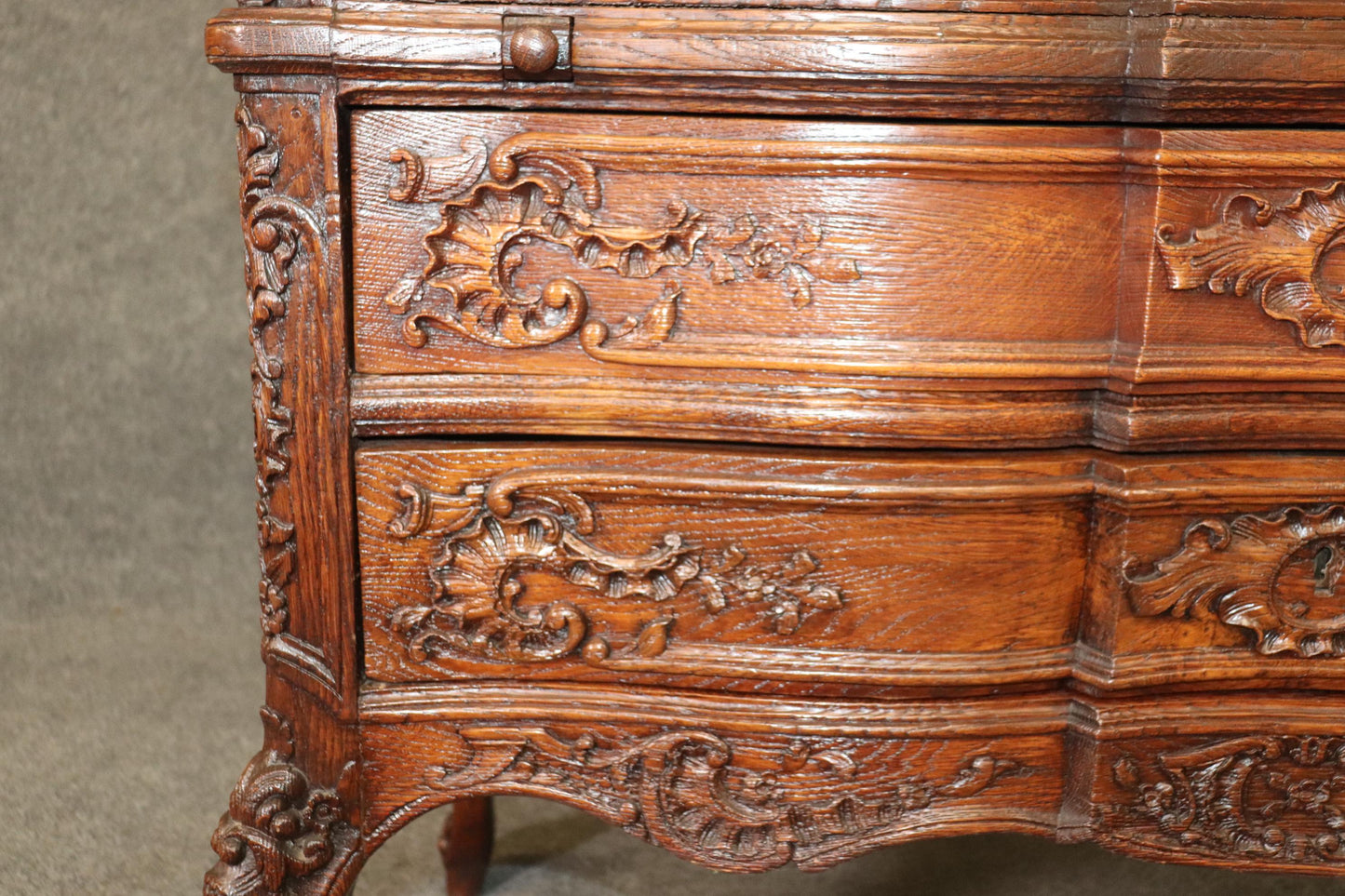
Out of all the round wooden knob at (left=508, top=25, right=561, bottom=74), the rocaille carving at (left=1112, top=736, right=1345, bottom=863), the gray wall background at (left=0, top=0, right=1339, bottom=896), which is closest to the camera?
the round wooden knob at (left=508, top=25, right=561, bottom=74)

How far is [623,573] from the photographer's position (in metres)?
0.86

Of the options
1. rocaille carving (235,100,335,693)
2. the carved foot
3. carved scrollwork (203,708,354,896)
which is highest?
rocaille carving (235,100,335,693)

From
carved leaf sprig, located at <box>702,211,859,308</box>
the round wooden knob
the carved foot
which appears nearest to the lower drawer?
carved leaf sprig, located at <box>702,211,859,308</box>

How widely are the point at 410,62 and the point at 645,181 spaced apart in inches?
5.9

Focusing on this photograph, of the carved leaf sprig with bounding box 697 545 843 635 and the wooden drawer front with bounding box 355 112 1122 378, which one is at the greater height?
the wooden drawer front with bounding box 355 112 1122 378

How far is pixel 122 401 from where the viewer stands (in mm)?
1963

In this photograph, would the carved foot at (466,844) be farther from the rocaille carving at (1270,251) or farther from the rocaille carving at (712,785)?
the rocaille carving at (1270,251)

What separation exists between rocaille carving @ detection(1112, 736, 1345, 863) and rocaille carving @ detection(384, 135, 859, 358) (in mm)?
379

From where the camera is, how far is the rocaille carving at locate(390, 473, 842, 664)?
855 millimetres

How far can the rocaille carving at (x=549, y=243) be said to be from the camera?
2.67ft

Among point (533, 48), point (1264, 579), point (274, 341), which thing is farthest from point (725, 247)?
point (1264, 579)

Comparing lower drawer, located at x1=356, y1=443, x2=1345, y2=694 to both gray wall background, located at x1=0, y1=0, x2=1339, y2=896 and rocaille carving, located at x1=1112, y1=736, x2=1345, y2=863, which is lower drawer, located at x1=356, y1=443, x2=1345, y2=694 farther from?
gray wall background, located at x1=0, y1=0, x2=1339, y2=896

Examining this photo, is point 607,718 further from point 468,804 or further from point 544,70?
point 468,804

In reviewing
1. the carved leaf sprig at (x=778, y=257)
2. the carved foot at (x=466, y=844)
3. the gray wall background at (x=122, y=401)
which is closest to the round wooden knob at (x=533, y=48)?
the carved leaf sprig at (x=778, y=257)
